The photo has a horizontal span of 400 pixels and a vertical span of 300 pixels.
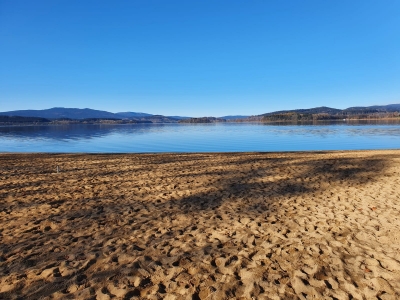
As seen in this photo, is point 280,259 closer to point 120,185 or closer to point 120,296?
point 120,296

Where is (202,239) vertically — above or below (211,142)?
above

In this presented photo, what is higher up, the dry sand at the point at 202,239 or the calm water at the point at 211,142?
the dry sand at the point at 202,239

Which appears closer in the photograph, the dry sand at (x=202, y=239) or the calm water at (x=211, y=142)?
the dry sand at (x=202, y=239)

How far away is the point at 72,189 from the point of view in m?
11.9

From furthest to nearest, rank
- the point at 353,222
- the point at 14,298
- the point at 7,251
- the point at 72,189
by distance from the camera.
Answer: the point at 72,189, the point at 353,222, the point at 7,251, the point at 14,298

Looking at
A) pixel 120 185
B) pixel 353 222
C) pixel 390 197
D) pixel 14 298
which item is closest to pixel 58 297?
pixel 14 298

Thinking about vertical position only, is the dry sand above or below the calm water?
above

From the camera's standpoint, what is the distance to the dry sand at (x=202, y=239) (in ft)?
15.4

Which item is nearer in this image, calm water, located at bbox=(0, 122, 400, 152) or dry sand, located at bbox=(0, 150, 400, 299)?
dry sand, located at bbox=(0, 150, 400, 299)

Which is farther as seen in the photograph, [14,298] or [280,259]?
[280,259]

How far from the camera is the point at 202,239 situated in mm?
6637

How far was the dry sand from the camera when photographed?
185 inches

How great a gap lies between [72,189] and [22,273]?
23.7 ft

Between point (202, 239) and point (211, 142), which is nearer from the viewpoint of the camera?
point (202, 239)
